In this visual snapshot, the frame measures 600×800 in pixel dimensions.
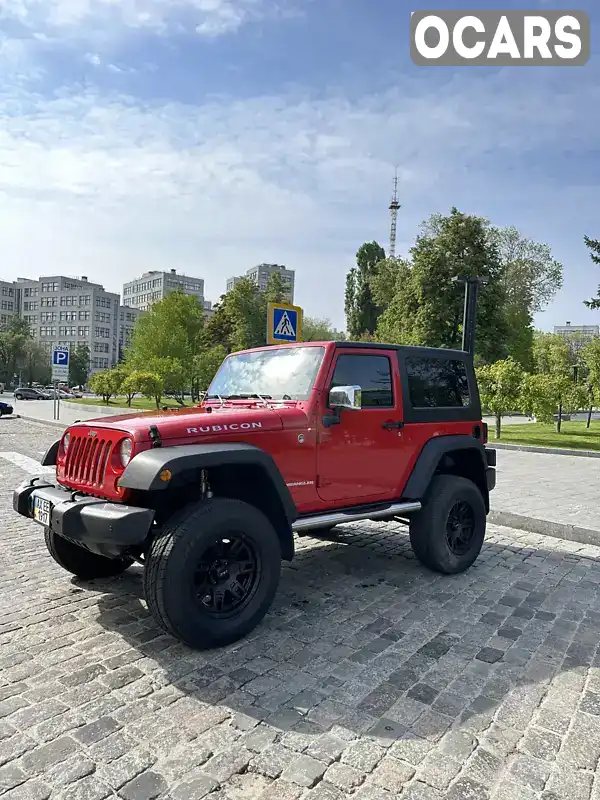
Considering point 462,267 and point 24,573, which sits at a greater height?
point 462,267

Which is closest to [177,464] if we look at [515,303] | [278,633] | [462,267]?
[278,633]

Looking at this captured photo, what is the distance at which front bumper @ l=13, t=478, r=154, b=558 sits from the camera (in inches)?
134

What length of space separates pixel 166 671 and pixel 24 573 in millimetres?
2379

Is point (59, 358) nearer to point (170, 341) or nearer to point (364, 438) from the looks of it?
point (170, 341)

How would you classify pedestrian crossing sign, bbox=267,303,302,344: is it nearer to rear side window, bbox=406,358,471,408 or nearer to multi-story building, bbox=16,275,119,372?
rear side window, bbox=406,358,471,408

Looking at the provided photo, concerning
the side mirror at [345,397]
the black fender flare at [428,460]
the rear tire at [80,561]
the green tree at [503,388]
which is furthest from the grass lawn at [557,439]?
the rear tire at [80,561]

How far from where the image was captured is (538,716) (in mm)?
2984

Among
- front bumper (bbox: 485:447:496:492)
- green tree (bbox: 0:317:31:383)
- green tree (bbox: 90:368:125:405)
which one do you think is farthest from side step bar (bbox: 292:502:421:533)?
green tree (bbox: 0:317:31:383)

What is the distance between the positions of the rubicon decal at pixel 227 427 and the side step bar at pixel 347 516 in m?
0.79

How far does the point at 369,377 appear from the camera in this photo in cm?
495

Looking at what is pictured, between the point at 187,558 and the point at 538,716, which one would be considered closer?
the point at 538,716

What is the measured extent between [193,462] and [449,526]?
2.81 m

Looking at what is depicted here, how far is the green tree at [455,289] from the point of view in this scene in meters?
34.3

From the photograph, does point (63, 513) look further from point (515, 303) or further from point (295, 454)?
point (515, 303)
